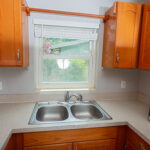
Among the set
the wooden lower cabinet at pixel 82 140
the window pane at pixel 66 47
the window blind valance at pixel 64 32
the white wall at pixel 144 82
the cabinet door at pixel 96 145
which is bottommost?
the cabinet door at pixel 96 145

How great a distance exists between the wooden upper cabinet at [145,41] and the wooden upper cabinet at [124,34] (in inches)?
2.3

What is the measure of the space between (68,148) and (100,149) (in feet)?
1.09

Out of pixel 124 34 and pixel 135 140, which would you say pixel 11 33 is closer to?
pixel 124 34

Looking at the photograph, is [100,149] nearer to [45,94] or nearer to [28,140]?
[28,140]

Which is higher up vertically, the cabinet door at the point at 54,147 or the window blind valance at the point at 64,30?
the window blind valance at the point at 64,30

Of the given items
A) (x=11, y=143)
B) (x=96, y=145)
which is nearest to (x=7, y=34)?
(x=11, y=143)

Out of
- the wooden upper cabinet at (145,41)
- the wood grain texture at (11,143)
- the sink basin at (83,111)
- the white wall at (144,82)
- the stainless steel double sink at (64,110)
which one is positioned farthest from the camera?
the white wall at (144,82)

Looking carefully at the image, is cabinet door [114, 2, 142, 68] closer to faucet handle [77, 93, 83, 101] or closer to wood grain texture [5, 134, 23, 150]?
faucet handle [77, 93, 83, 101]

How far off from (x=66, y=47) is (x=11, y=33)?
0.73 meters

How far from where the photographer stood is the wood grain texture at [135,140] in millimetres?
993

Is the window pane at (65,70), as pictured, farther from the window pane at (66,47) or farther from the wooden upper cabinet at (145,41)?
the wooden upper cabinet at (145,41)

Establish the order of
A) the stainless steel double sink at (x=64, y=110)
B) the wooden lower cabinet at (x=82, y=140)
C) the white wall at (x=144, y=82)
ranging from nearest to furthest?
1. the wooden lower cabinet at (x=82, y=140)
2. the stainless steel double sink at (x=64, y=110)
3. the white wall at (x=144, y=82)

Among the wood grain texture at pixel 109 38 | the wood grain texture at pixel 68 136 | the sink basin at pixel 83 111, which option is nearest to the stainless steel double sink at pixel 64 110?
the sink basin at pixel 83 111

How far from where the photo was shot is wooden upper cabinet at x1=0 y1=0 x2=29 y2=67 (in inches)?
43.9
